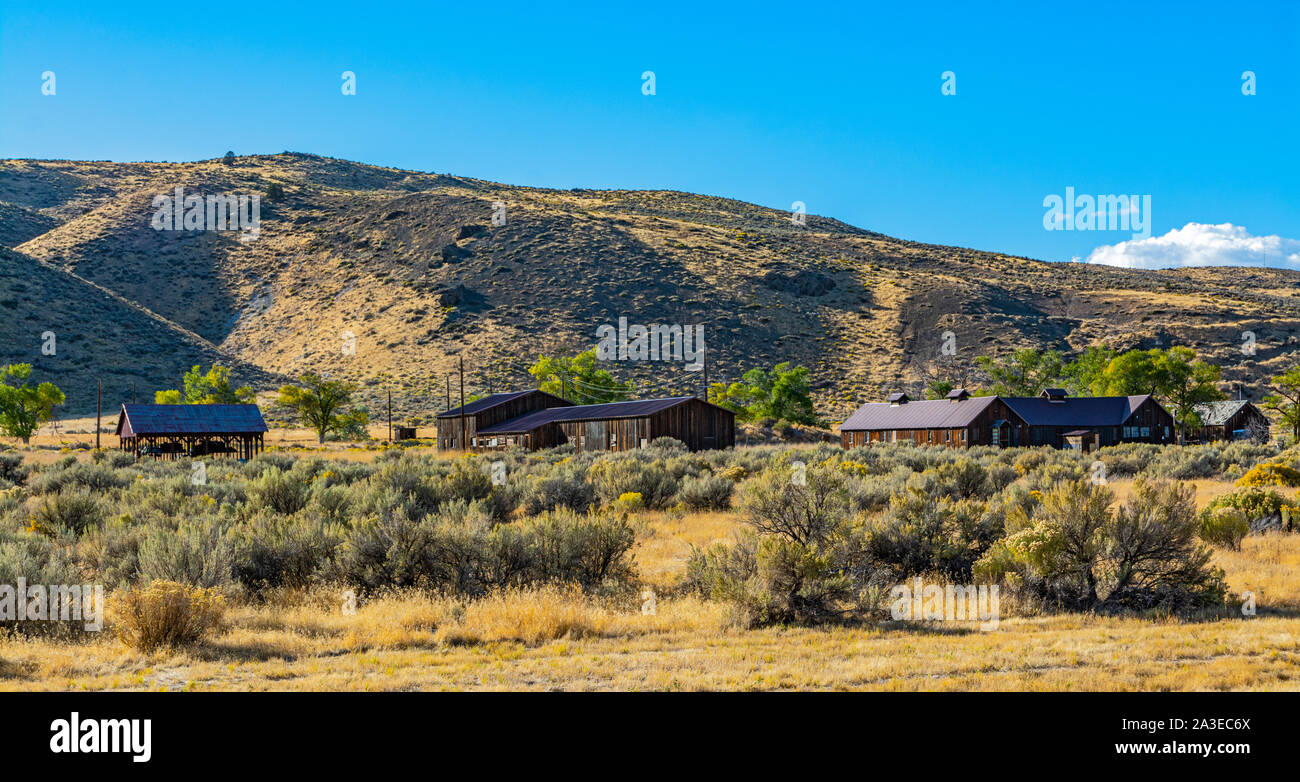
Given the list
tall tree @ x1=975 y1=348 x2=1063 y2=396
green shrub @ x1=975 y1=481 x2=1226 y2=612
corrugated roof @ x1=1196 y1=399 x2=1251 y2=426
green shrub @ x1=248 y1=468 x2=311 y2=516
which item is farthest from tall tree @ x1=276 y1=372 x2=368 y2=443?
corrugated roof @ x1=1196 y1=399 x2=1251 y2=426

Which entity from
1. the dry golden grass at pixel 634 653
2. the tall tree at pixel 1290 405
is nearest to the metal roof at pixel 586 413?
the dry golden grass at pixel 634 653

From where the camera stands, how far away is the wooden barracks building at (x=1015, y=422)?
55156mm

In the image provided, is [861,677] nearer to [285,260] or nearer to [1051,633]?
[1051,633]

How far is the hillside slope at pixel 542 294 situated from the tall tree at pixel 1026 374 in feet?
29.9

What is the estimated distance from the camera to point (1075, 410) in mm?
58906

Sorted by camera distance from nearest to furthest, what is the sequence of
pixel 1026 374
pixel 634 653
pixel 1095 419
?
pixel 634 653 < pixel 1095 419 < pixel 1026 374

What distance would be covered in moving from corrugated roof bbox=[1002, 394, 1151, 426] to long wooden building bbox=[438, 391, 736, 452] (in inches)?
812

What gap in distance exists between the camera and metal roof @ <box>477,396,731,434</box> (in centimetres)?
4825

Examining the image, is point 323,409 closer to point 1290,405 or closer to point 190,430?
point 190,430

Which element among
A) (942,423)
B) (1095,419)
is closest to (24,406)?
(942,423)

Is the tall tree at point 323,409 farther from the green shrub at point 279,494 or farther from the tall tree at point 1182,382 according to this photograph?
the tall tree at point 1182,382

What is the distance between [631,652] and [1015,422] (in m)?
53.7

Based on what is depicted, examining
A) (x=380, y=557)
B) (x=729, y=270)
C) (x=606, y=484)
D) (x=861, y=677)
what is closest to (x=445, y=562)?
(x=380, y=557)

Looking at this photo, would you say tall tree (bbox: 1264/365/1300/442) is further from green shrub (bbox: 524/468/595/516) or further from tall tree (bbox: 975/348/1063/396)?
green shrub (bbox: 524/468/595/516)
